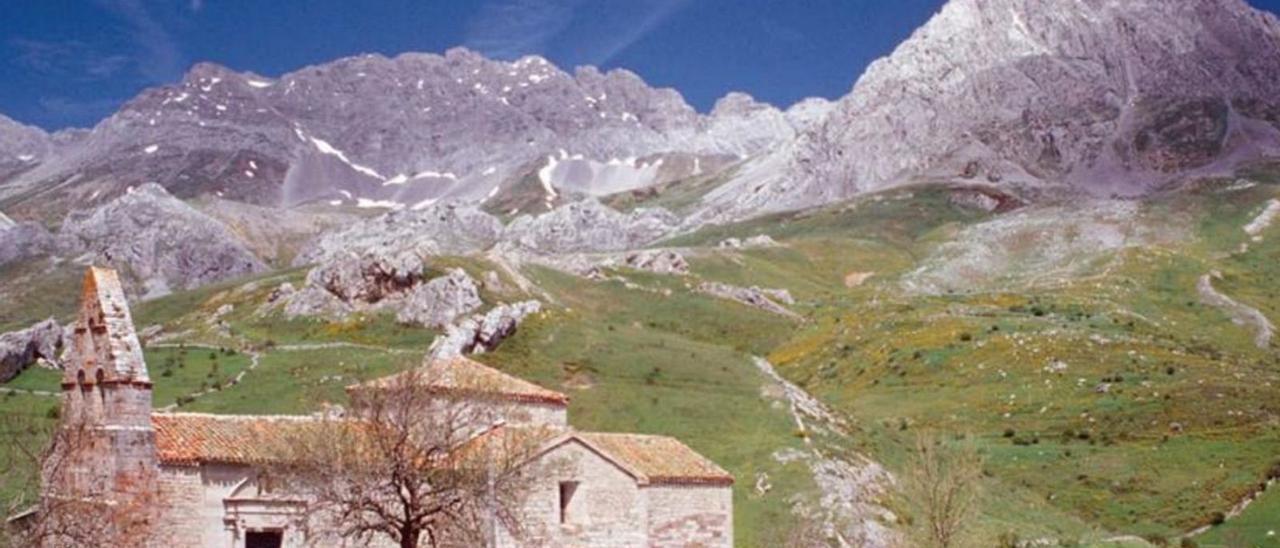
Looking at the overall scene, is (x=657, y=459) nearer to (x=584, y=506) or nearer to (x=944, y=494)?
(x=584, y=506)

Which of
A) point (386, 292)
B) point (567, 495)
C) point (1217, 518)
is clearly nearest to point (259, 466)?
point (567, 495)

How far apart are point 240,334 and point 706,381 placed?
3753 cm

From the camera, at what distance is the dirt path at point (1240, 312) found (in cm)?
13788

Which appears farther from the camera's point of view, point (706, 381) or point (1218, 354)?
point (1218, 354)

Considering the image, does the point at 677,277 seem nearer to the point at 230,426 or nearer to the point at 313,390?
the point at 313,390

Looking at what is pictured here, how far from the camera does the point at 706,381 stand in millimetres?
86312

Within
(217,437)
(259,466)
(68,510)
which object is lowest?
(68,510)

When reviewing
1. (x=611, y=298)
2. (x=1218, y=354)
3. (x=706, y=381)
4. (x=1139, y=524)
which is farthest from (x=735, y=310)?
(x=1139, y=524)

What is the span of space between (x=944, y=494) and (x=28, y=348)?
197 feet

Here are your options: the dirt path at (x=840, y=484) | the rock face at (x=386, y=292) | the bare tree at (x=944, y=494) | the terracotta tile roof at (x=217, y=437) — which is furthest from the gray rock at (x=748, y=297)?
the terracotta tile roof at (x=217, y=437)

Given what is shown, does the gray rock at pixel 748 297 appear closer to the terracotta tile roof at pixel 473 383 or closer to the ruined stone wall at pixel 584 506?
the terracotta tile roof at pixel 473 383

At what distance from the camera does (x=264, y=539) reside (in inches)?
1875

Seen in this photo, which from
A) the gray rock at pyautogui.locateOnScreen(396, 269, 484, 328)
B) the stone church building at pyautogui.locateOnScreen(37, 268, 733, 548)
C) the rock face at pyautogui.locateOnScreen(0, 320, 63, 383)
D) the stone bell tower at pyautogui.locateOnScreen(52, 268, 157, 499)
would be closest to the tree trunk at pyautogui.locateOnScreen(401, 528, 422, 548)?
the stone church building at pyautogui.locateOnScreen(37, 268, 733, 548)

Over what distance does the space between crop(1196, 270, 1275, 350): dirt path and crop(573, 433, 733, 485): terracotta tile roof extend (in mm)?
89739
